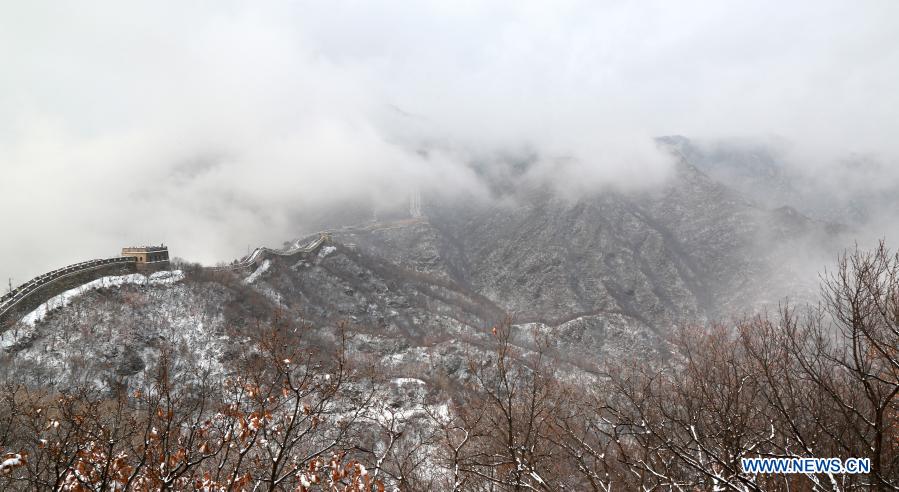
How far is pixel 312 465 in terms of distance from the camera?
365 inches

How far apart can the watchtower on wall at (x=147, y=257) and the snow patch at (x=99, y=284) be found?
229cm

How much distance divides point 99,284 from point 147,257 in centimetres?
1004

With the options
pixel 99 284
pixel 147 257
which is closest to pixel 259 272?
pixel 147 257

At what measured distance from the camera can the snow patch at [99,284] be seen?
→ 2328 inches

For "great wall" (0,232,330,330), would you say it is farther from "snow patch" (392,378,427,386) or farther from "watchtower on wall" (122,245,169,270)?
"snow patch" (392,378,427,386)

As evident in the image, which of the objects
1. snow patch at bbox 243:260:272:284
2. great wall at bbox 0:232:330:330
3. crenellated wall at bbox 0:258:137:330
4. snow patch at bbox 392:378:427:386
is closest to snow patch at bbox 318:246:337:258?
snow patch at bbox 243:260:272:284

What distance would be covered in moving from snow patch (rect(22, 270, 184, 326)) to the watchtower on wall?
2.29 meters

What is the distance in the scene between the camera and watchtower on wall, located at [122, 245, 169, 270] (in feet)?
251

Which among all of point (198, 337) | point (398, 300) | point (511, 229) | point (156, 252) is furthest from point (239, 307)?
point (511, 229)

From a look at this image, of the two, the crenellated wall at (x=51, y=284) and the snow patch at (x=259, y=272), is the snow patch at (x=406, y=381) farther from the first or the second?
the crenellated wall at (x=51, y=284)

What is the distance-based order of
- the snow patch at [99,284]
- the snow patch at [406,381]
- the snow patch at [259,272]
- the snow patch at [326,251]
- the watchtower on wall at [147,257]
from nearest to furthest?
the snow patch at [99,284], the snow patch at [406,381], the watchtower on wall at [147,257], the snow patch at [259,272], the snow patch at [326,251]

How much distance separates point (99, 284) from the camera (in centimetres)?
6806

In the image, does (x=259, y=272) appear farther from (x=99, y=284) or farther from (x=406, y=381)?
(x=406, y=381)

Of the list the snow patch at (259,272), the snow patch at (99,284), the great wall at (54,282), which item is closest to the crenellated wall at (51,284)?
the great wall at (54,282)
